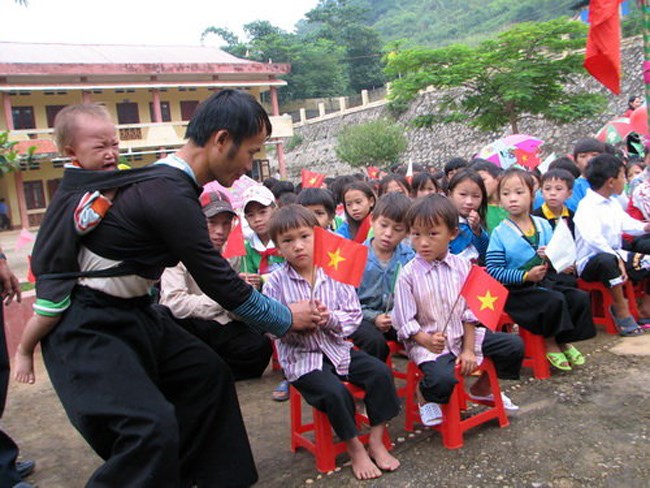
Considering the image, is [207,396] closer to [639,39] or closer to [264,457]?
[264,457]

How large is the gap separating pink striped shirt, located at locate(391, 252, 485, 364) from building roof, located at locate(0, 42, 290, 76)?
22988 mm

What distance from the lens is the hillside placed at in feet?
154

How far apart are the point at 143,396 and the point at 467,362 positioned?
158 cm

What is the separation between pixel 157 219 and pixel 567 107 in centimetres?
1542

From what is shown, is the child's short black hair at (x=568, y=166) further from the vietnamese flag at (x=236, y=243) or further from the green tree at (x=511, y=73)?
the green tree at (x=511, y=73)

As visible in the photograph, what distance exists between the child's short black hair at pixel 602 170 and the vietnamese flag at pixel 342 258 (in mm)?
2602

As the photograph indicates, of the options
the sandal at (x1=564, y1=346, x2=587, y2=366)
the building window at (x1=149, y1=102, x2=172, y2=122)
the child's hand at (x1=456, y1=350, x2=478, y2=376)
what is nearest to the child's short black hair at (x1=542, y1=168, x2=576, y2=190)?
the sandal at (x1=564, y1=346, x2=587, y2=366)

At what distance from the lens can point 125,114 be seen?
25.0 meters

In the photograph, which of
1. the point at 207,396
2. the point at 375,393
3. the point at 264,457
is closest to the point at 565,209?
the point at 375,393

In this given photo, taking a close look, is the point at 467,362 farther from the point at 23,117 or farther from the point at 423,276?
the point at 23,117

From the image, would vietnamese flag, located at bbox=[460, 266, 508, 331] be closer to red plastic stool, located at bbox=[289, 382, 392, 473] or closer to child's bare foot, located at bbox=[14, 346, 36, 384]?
red plastic stool, located at bbox=[289, 382, 392, 473]

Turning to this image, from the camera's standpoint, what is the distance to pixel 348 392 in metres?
2.62

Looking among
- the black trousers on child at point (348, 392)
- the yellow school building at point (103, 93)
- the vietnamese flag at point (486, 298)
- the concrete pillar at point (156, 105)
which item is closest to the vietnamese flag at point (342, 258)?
the black trousers on child at point (348, 392)

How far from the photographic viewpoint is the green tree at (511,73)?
15.3 metres
